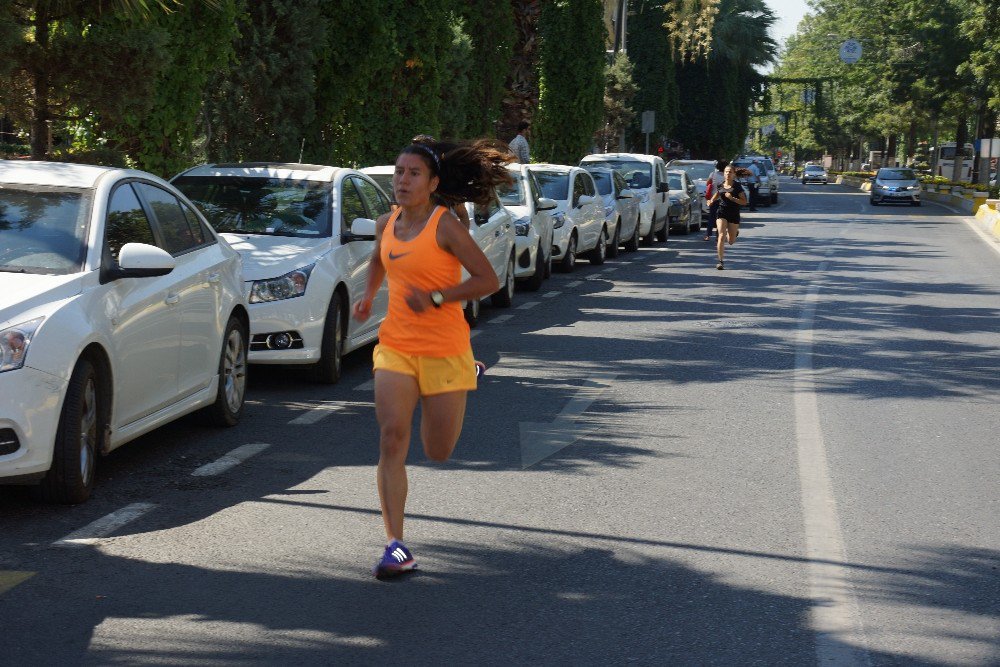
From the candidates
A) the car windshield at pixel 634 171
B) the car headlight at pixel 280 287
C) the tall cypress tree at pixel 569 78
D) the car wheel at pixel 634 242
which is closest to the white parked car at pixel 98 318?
the car headlight at pixel 280 287

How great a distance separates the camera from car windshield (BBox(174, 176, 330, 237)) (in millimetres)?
11641

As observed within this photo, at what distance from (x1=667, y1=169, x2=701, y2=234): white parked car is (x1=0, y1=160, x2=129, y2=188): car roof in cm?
2665

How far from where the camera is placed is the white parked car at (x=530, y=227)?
18.6 metres

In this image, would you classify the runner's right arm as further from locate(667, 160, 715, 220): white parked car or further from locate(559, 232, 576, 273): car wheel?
locate(667, 160, 715, 220): white parked car

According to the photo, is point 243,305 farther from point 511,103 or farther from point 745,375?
point 511,103

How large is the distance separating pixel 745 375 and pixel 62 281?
6.30 m

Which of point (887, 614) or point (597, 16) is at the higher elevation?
point (597, 16)

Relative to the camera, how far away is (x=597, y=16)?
3947 centimetres

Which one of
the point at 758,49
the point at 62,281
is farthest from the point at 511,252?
the point at 758,49

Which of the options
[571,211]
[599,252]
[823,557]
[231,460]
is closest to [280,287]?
[231,460]

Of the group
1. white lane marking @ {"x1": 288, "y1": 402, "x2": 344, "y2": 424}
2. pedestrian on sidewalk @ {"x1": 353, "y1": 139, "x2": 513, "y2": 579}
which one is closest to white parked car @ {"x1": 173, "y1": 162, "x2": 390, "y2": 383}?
white lane marking @ {"x1": 288, "y1": 402, "x2": 344, "y2": 424}

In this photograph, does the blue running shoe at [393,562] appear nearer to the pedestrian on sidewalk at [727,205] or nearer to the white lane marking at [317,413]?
the white lane marking at [317,413]

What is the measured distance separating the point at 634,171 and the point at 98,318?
23.9 m

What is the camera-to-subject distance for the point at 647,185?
2995 cm
